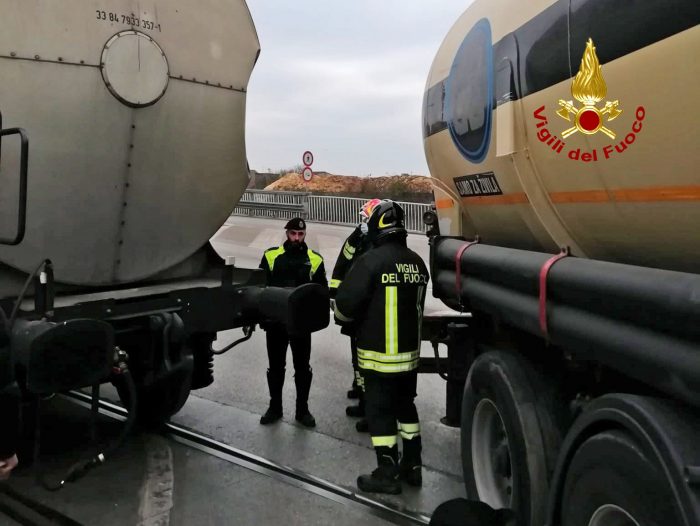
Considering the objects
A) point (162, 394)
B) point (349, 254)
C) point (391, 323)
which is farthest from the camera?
point (349, 254)

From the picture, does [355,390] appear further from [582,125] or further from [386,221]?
[582,125]

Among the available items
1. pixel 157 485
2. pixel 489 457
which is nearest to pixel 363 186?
pixel 157 485

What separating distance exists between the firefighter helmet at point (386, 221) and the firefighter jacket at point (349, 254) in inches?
51.9

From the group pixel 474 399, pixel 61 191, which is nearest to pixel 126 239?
pixel 61 191

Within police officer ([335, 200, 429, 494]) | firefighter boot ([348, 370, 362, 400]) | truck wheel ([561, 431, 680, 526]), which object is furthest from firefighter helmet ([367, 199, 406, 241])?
truck wheel ([561, 431, 680, 526])

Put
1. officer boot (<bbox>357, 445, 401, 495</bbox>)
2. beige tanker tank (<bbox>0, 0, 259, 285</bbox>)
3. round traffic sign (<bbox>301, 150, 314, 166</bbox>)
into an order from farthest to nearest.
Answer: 1. round traffic sign (<bbox>301, 150, 314, 166</bbox>)
2. officer boot (<bbox>357, 445, 401, 495</bbox>)
3. beige tanker tank (<bbox>0, 0, 259, 285</bbox>)

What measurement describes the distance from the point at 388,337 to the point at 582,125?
6.47ft

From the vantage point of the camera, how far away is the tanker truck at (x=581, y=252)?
5.69ft

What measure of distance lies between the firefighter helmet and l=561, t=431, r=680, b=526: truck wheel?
2120 millimetres

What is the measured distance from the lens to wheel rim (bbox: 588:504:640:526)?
1902 millimetres

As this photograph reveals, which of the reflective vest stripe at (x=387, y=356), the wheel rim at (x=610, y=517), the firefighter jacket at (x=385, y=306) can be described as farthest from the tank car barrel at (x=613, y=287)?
the reflective vest stripe at (x=387, y=356)

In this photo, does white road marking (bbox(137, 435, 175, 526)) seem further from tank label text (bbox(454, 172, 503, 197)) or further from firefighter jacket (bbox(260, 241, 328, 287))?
tank label text (bbox(454, 172, 503, 197))

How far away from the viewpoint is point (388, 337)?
387 cm

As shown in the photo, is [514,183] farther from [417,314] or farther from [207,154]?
[207,154]
